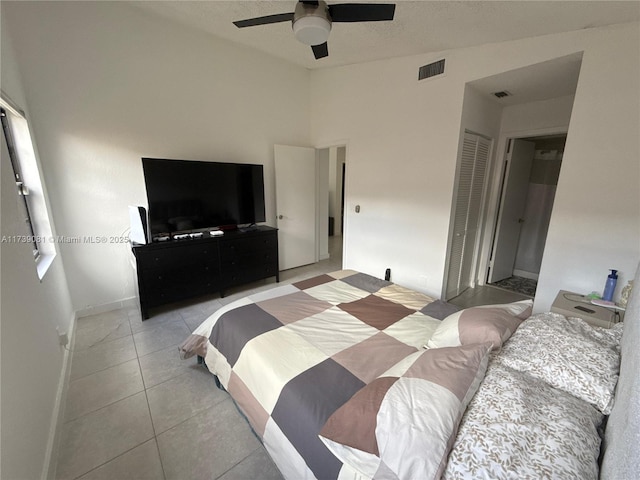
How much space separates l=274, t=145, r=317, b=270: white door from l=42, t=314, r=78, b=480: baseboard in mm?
2606

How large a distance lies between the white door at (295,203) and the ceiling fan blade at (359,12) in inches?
86.5

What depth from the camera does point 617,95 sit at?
71.1 inches

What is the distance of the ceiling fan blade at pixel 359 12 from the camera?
63.3 inches

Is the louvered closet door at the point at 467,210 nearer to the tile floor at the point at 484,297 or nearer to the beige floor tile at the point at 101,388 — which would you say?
the tile floor at the point at 484,297

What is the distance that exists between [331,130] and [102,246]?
126 inches

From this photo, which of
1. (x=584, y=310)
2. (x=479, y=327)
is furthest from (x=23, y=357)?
(x=584, y=310)

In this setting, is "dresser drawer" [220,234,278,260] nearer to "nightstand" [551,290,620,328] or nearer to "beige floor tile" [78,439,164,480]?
"beige floor tile" [78,439,164,480]

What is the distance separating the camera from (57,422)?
153cm

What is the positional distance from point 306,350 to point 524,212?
13.7 feet

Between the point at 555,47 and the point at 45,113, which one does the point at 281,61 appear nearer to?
the point at 45,113

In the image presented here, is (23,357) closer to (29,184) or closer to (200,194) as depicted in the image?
(29,184)

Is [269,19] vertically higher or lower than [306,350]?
higher

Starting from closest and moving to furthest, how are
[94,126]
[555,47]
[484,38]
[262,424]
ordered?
[262,424]
[555,47]
[484,38]
[94,126]

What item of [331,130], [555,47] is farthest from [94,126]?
[555,47]
